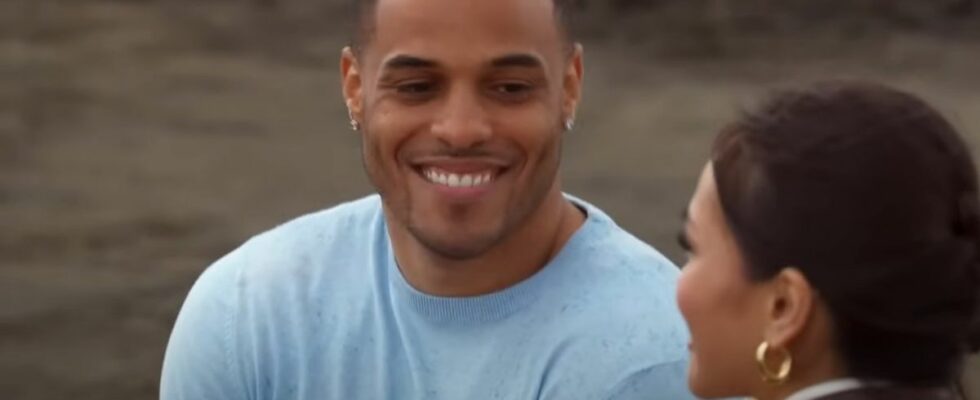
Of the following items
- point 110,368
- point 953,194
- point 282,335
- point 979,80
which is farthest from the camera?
point 979,80

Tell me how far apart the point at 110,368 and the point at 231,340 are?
281cm

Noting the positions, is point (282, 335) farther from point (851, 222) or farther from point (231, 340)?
point (851, 222)

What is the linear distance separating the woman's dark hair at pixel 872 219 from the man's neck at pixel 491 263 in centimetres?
50

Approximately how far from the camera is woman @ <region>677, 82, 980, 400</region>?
167cm

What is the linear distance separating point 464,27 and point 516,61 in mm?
73

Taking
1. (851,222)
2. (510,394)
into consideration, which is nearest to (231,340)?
(510,394)

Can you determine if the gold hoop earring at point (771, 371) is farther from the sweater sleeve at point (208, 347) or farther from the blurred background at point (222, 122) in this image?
the blurred background at point (222, 122)

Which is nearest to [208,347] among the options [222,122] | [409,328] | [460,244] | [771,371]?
[409,328]

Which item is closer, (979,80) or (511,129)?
(511,129)

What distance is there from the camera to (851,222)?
1.68 m

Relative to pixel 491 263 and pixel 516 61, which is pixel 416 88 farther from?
pixel 491 263

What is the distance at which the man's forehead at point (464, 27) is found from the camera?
2.07 meters

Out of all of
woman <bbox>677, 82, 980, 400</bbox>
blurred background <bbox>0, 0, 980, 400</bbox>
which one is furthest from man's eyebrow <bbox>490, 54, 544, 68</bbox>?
blurred background <bbox>0, 0, 980, 400</bbox>

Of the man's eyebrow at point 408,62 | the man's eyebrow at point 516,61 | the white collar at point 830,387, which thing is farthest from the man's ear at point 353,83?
the white collar at point 830,387
